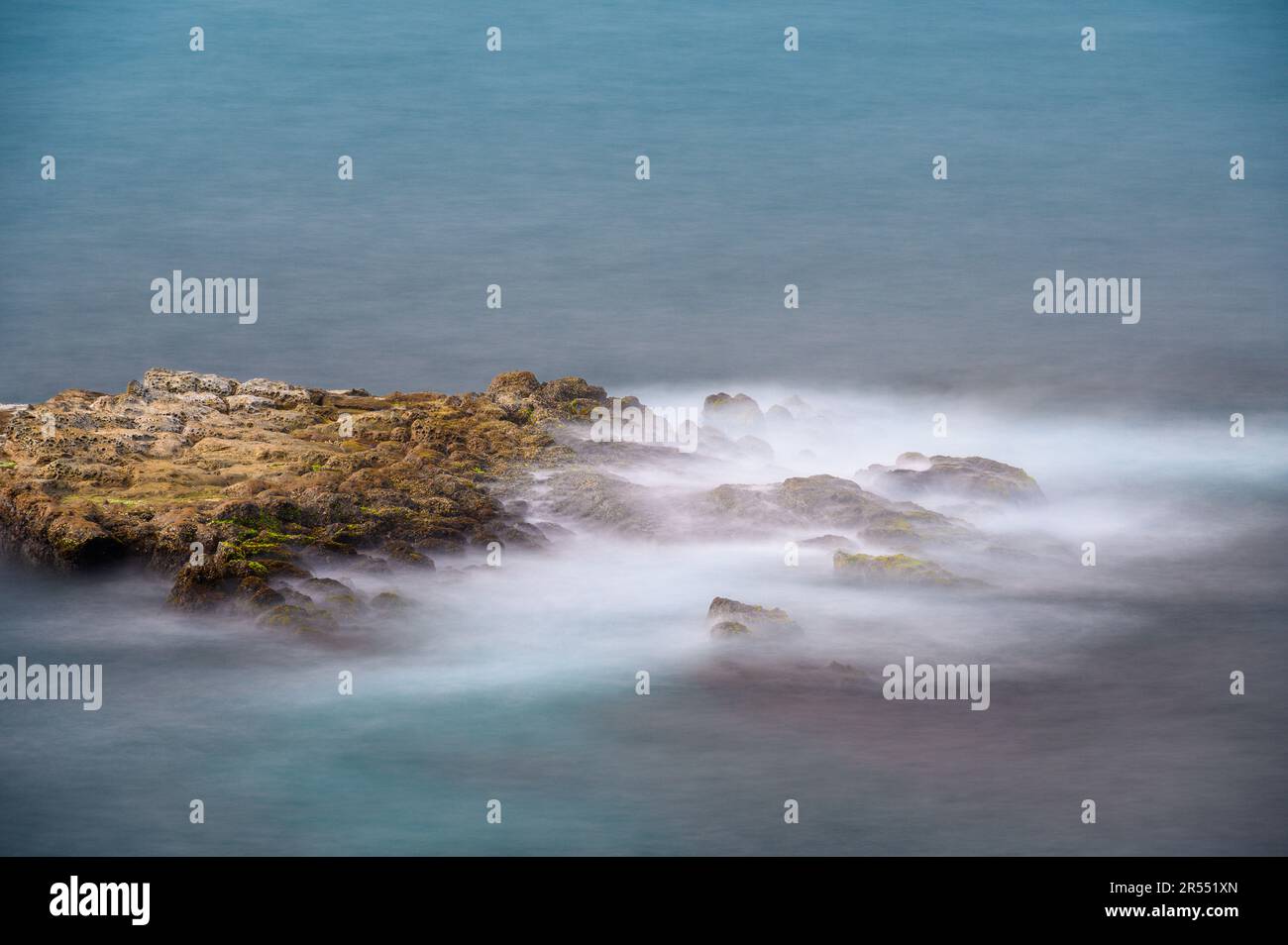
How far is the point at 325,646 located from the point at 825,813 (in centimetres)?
530

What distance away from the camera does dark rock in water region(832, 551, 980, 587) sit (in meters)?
23.7

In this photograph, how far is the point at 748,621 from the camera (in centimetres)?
2220

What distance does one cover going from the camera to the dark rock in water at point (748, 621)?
22094 millimetres

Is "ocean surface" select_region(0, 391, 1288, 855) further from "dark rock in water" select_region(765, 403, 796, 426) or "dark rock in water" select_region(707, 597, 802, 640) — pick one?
"dark rock in water" select_region(765, 403, 796, 426)

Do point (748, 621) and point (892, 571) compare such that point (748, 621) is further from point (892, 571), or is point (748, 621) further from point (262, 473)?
point (262, 473)

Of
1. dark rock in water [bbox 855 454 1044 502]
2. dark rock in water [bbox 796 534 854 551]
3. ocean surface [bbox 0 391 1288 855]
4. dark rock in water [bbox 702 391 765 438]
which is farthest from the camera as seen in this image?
dark rock in water [bbox 702 391 765 438]

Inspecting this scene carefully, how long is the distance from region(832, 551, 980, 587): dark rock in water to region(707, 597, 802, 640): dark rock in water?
1.57 m

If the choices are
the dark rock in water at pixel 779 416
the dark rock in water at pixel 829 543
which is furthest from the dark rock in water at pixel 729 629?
the dark rock in water at pixel 779 416

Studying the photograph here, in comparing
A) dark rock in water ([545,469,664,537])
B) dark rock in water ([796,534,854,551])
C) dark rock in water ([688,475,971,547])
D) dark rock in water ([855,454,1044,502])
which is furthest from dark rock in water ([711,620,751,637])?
dark rock in water ([855,454,1044,502])

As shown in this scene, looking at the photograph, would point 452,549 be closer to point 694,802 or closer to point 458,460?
point 458,460

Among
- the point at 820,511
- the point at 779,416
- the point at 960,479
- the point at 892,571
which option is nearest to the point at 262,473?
the point at 820,511

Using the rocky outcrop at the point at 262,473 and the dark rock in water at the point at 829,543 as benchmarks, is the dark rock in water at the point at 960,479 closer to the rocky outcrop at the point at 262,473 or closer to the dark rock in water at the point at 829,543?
the dark rock in water at the point at 829,543

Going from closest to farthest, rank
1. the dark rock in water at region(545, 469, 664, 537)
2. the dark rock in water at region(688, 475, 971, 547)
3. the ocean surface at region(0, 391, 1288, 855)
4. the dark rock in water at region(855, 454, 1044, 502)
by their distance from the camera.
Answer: the ocean surface at region(0, 391, 1288, 855) → the dark rock in water at region(688, 475, 971, 547) → the dark rock in water at region(545, 469, 664, 537) → the dark rock in water at region(855, 454, 1044, 502)

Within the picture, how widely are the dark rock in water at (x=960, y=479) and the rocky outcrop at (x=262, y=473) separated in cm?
343
